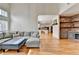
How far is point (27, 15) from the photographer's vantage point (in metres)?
2.17

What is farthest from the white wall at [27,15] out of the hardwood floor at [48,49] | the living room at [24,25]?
the hardwood floor at [48,49]

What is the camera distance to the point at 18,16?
214cm

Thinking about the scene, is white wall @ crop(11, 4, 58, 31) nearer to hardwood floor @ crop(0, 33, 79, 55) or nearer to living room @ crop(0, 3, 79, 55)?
living room @ crop(0, 3, 79, 55)

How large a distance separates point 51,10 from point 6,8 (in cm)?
70

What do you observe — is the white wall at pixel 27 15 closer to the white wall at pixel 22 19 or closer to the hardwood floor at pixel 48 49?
the white wall at pixel 22 19

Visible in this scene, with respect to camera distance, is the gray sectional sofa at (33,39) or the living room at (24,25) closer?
the living room at (24,25)

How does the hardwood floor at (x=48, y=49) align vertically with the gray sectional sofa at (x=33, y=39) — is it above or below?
below

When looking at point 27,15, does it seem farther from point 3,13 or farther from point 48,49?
point 48,49

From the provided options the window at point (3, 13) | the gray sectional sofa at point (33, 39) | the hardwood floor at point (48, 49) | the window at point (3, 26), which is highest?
the window at point (3, 13)

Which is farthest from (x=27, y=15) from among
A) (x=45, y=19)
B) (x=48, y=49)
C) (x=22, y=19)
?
(x=48, y=49)

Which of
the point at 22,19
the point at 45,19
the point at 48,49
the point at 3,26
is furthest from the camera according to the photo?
the point at 48,49

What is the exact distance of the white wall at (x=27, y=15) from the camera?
2.11 m
